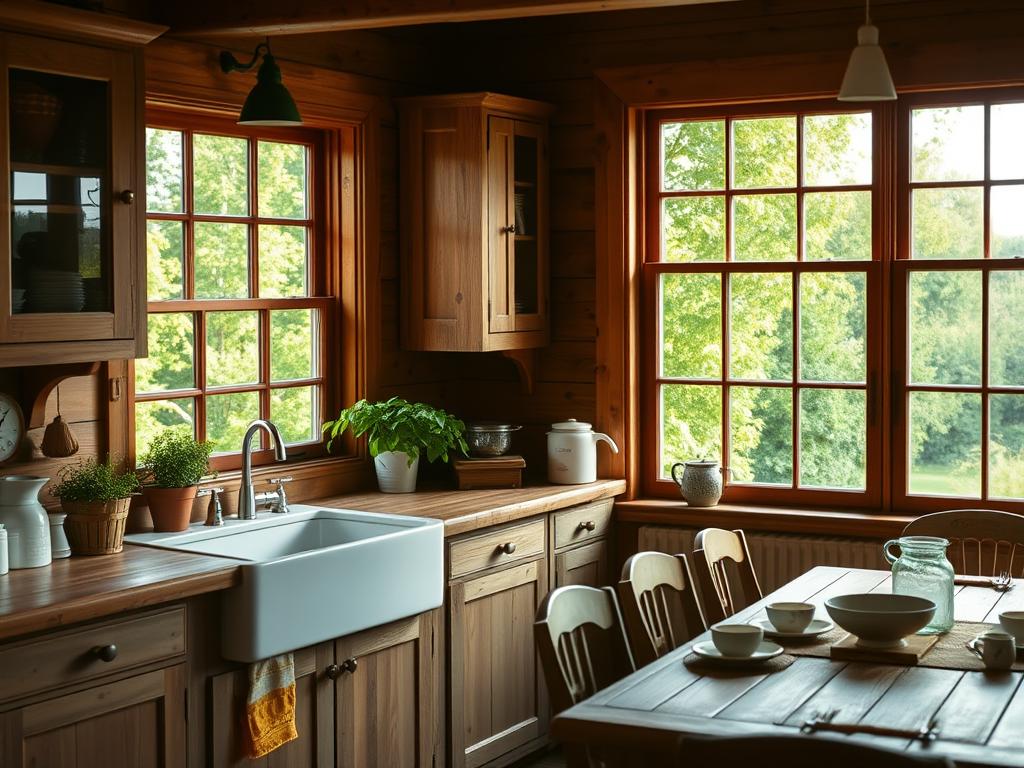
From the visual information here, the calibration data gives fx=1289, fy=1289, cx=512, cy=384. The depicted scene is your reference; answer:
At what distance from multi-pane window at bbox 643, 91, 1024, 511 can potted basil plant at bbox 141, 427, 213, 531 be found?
192 cm

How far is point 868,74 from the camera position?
2.93 m

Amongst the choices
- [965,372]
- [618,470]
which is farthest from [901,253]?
[618,470]

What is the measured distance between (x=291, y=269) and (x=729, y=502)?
182 centimetres

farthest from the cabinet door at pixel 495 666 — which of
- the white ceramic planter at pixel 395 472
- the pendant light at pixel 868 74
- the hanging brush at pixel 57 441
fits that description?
the pendant light at pixel 868 74

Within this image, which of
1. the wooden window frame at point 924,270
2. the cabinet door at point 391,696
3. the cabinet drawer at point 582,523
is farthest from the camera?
the cabinet drawer at point 582,523

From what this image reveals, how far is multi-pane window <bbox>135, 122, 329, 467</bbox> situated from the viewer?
3953 mm

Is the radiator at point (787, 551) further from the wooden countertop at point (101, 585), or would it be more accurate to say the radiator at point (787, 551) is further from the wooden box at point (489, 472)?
the wooden countertop at point (101, 585)

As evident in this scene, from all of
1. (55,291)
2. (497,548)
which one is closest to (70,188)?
(55,291)

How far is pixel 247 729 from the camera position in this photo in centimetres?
325

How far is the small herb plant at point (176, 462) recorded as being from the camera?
3643 millimetres

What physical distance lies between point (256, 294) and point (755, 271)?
1.80 meters

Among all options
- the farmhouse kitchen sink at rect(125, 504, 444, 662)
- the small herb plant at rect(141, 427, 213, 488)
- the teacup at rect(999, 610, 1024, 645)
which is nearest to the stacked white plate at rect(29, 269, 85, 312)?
the small herb plant at rect(141, 427, 213, 488)

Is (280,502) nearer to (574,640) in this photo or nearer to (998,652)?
(574,640)

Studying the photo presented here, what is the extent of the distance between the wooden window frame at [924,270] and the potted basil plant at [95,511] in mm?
2654
